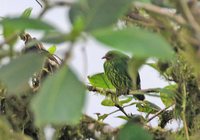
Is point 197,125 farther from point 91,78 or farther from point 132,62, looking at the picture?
point 132,62

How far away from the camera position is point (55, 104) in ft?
0.83

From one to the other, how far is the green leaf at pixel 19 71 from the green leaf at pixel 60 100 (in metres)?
0.01

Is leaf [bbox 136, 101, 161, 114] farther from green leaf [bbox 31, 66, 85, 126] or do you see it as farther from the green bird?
green leaf [bbox 31, 66, 85, 126]

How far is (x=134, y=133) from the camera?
39 cm

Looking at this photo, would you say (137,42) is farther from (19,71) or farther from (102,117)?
(102,117)

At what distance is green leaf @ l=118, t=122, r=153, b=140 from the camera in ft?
1.26

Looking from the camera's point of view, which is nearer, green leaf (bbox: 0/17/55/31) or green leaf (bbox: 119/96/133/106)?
green leaf (bbox: 0/17/55/31)

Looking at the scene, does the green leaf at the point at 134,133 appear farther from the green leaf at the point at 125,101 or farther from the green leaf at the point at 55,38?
the green leaf at the point at 125,101

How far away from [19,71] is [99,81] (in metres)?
0.62

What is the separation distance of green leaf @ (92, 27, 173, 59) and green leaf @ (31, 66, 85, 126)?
0.03 m

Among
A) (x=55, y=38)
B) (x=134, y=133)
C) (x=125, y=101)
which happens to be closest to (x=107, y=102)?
(x=125, y=101)

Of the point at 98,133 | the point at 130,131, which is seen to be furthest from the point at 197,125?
the point at 130,131

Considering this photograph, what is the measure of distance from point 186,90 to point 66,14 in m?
0.47

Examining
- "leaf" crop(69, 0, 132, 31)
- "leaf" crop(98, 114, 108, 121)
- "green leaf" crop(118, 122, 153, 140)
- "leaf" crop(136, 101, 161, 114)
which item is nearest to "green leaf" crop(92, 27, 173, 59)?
"leaf" crop(69, 0, 132, 31)
